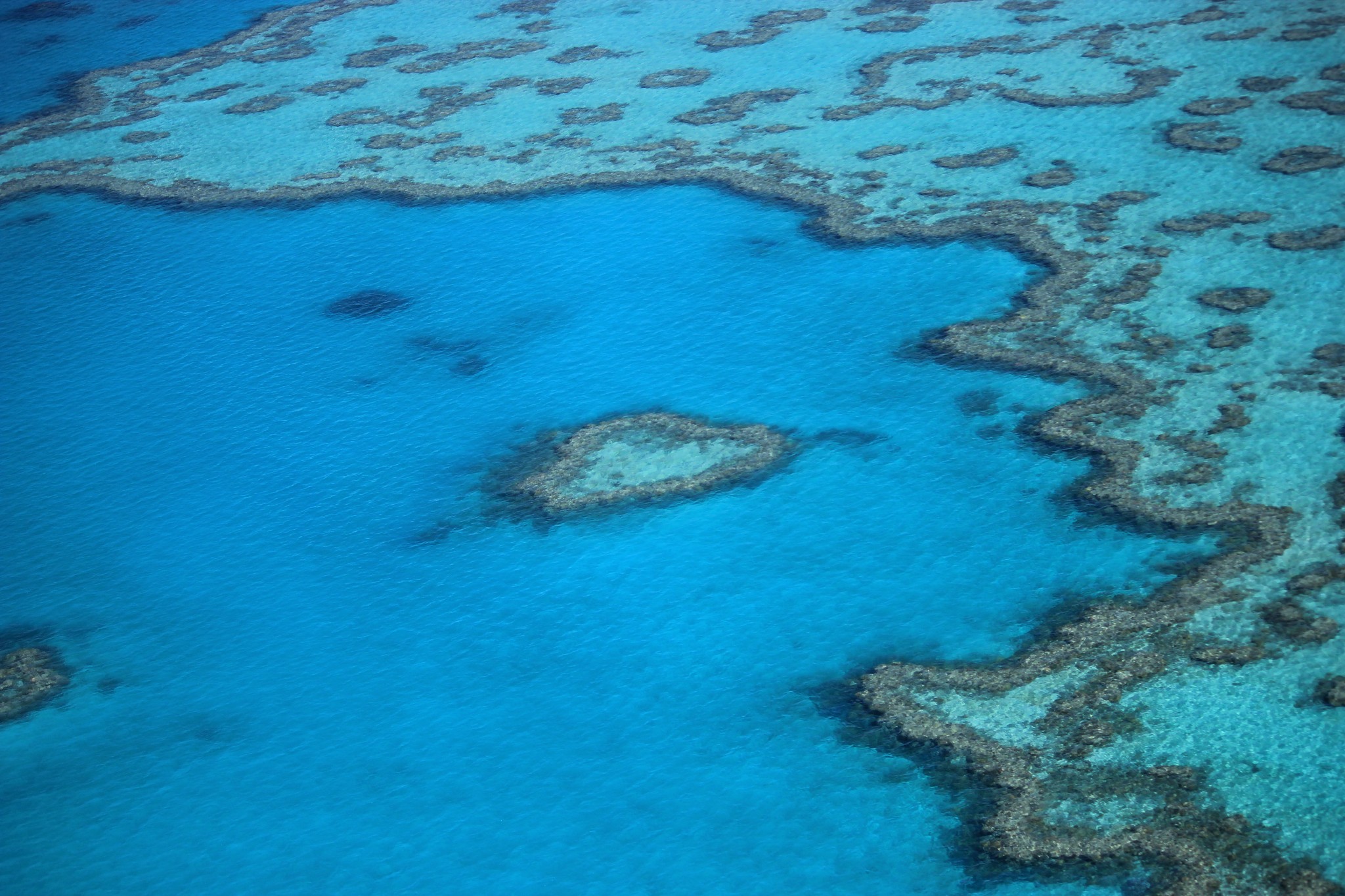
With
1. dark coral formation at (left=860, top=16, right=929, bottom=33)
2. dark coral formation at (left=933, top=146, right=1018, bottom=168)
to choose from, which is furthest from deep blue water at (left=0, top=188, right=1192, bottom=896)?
dark coral formation at (left=860, top=16, right=929, bottom=33)

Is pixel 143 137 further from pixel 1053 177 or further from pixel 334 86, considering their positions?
pixel 1053 177

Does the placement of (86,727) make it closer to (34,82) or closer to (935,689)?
(935,689)

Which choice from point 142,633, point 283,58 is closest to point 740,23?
point 283,58

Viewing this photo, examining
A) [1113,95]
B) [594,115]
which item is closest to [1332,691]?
[1113,95]

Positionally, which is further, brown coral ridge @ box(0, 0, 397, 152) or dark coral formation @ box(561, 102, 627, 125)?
brown coral ridge @ box(0, 0, 397, 152)

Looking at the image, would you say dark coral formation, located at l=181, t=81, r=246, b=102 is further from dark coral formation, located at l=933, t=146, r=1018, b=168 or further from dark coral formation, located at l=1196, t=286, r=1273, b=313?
dark coral formation, located at l=1196, t=286, r=1273, b=313
